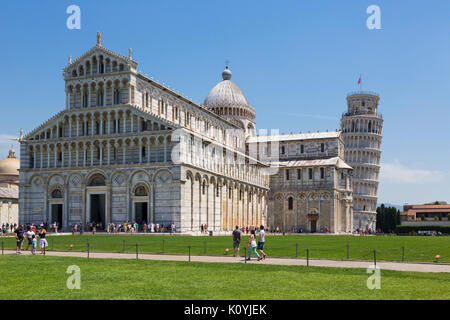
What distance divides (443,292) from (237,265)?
33.3 feet

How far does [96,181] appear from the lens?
6612 centimetres

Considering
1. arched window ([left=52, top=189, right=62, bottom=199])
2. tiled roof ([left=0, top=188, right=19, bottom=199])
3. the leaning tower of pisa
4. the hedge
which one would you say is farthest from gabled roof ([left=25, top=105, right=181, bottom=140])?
the leaning tower of pisa

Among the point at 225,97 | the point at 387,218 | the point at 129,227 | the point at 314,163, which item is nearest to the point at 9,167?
the point at 225,97

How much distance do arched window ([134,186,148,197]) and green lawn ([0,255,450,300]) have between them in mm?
38224

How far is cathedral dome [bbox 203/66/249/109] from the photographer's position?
10194cm

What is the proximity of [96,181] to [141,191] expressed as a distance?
257 inches

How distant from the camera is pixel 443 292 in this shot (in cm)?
1659

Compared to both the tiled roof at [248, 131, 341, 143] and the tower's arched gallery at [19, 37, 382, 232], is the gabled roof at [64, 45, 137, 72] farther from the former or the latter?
the tiled roof at [248, 131, 341, 143]

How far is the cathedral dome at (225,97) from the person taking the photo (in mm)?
101938

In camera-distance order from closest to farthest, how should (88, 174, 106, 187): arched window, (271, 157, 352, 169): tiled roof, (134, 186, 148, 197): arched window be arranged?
1. (134, 186, 148, 197): arched window
2. (88, 174, 106, 187): arched window
3. (271, 157, 352, 169): tiled roof

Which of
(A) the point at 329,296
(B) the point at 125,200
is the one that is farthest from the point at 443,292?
(B) the point at 125,200

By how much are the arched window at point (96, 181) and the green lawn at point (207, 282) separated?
41.1 meters

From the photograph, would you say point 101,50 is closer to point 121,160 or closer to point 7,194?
point 121,160

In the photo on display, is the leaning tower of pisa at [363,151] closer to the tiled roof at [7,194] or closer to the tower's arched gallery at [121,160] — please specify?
the tower's arched gallery at [121,160]
